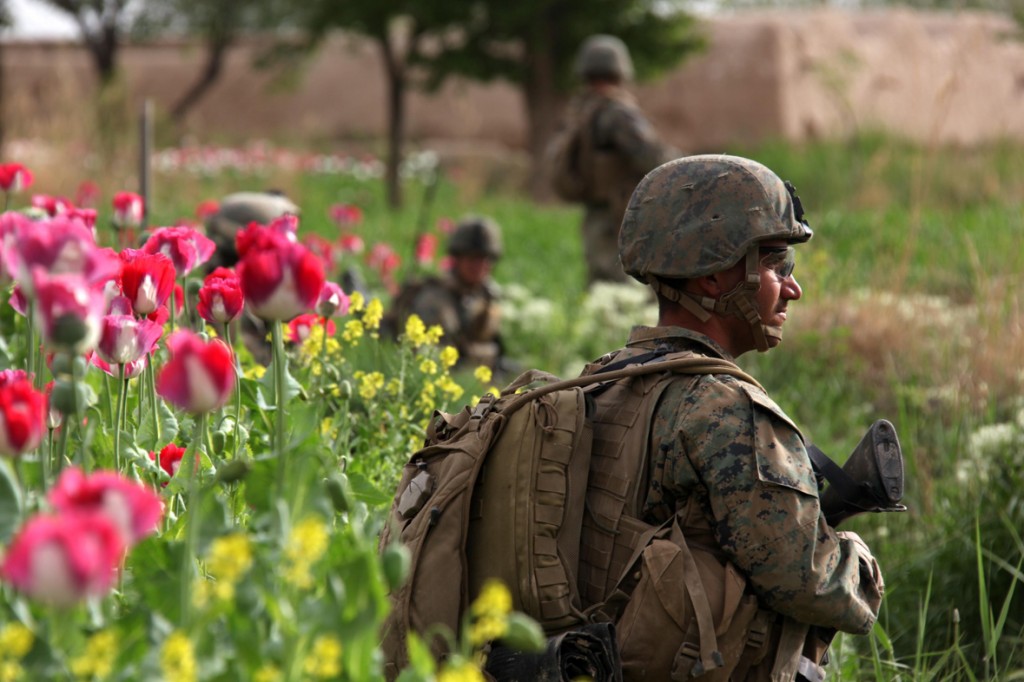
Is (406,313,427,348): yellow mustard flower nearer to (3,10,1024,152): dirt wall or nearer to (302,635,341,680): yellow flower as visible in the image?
(302,635,341,680): yellow flower

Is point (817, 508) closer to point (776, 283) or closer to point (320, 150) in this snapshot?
point (776, 283)

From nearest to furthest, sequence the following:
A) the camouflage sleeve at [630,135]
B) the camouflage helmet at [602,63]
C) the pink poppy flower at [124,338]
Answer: the pink poppy flower at [124,338]
the camouflage sleeve at [630,135]
the camouflage helmet at [602,63]

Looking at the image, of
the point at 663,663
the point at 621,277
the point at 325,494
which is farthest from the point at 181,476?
the point at 621,277

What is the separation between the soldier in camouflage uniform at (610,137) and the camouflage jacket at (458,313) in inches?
46.8

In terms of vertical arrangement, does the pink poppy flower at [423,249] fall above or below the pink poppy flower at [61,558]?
below

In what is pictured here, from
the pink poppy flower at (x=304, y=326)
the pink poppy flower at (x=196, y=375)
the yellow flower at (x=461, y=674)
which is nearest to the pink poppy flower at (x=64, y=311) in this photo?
the pink poppy flower at (x=196, y=375)

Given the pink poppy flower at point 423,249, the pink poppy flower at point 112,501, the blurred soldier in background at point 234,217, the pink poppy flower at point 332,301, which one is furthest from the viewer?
the pink poppy flower at point 423,249

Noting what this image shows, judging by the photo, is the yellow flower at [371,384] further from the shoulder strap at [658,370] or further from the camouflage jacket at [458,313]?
the camouflage jacket at [458,313]

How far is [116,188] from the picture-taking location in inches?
448

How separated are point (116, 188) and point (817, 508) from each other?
9618 mm

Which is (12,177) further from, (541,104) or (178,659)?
(541,104)

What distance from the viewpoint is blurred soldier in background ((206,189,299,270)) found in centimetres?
552

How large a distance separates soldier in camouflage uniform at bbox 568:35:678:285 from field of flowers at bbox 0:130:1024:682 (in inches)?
26.5

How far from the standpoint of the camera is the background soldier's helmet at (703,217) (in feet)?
9.52
